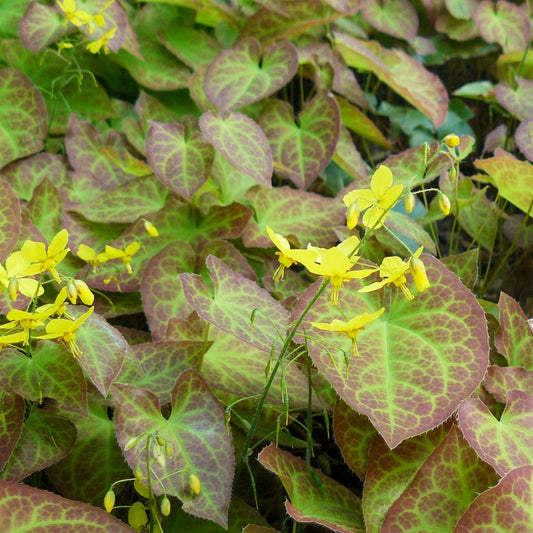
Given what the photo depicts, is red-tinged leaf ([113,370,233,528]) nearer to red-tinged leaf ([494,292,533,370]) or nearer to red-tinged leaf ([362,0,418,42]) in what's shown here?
red-tinged leaf ([494,292,533,370])

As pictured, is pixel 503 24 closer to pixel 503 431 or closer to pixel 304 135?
pixel 304 135

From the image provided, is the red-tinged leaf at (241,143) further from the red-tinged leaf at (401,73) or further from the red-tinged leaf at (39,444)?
the red-tinged leaf at (39,444)

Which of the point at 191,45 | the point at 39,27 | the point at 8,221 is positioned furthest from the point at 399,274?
the point at 191,45

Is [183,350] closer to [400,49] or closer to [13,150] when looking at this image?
[13,150]

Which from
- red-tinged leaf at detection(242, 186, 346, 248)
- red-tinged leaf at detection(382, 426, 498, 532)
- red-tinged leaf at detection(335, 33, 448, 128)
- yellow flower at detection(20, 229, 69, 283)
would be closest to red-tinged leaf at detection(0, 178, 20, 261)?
yellow flower at detection(20, 229, 69, 283)

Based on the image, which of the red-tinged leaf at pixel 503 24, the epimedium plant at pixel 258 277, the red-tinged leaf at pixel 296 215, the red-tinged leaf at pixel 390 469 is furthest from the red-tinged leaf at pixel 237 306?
the red-tinged leaf at pixel 503 24

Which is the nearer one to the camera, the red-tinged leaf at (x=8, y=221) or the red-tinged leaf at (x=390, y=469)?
the red-tinged leaf at (x=390, y=469)
